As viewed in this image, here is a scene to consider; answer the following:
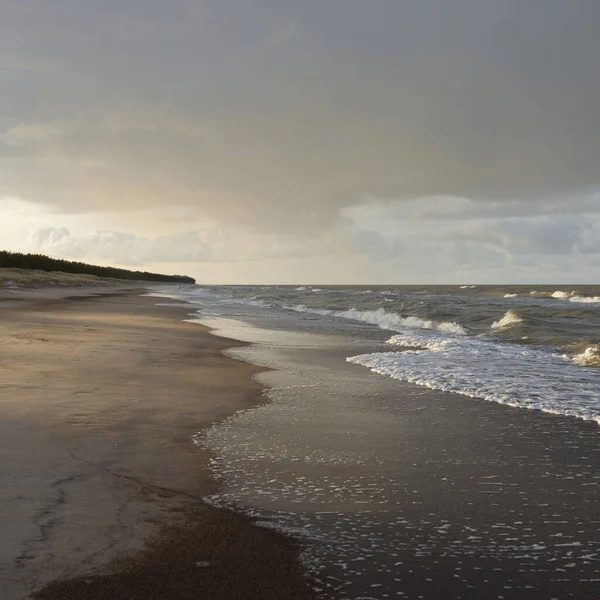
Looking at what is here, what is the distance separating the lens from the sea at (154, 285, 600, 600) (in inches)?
133

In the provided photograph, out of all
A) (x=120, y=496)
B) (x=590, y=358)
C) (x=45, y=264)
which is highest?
(x=45, y=264)

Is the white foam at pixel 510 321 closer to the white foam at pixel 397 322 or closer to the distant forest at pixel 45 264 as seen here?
the white foam at pixel 397 322

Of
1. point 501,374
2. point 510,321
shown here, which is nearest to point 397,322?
point 510,321

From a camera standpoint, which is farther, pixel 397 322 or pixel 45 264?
pixel 45 264

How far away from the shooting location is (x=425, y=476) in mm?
5008

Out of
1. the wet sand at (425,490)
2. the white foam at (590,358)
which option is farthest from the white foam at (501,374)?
the wet sand at (425,490)

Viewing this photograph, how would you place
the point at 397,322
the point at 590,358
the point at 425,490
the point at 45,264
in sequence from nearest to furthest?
the point at 425,490
the point at 590,358
the point at 397,322
the point at 45,264

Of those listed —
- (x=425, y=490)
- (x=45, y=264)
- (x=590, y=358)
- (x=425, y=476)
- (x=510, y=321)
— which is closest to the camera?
(x=425, y=490)

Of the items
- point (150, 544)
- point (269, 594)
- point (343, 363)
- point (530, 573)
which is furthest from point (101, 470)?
point (343, 363)

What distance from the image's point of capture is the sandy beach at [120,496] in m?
3.11

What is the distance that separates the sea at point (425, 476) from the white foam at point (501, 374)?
59 millimetres

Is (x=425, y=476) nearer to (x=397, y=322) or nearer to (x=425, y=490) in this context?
(x=425, y=490)

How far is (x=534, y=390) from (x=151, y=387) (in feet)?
20.1

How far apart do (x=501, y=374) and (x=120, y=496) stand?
28.2 feet
